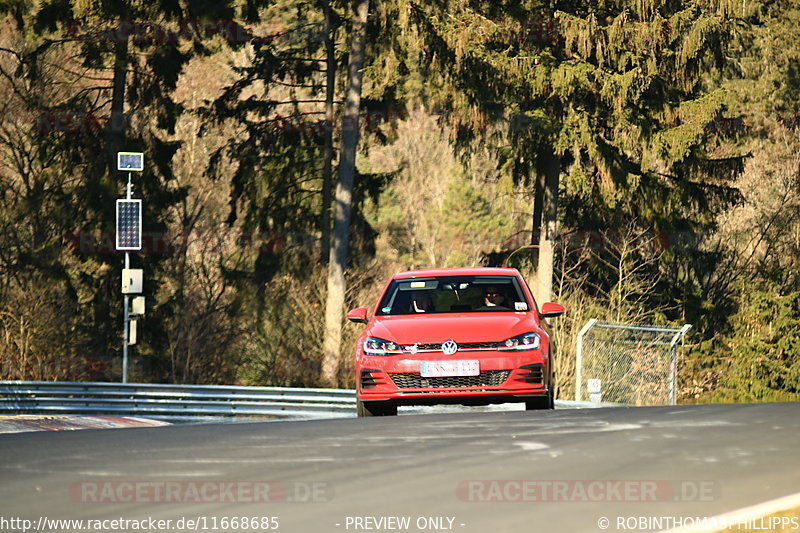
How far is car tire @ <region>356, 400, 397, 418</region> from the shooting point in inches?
515

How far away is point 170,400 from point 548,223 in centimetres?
1716

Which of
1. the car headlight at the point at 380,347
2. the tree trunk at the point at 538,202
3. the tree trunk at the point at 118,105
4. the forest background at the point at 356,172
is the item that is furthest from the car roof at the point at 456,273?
the tree trunk at the point at 118,105

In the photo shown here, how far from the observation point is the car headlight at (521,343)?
503 inches

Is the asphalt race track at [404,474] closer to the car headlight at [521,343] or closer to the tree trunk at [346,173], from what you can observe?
the car headlight at [521,343]

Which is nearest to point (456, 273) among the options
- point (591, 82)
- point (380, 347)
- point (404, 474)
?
point (380, 347)

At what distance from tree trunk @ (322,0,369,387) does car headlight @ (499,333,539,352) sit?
21224 millimetres

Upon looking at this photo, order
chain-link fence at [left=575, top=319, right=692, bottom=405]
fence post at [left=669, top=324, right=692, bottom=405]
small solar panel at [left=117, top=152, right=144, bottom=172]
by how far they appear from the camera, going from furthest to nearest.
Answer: small solar panel at [left=117, top=152, right=144, bottom=172] < chain-link fence at [left=575, top=319, right=692, bottom=405] < fence post at [left=669, top=324, right=692, bottom=405]

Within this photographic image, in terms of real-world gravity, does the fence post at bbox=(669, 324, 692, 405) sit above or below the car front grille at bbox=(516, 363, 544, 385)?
below

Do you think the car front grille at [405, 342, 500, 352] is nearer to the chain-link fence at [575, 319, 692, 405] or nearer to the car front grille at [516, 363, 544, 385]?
the car front grille at [516, 363, 544, 385]

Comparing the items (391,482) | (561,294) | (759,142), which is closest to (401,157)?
(759,142)

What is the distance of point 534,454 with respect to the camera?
9.54 m

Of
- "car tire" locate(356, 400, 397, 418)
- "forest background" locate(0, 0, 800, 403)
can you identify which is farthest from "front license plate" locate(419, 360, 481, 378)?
"forest background" locate(0, 0, 800, 403)

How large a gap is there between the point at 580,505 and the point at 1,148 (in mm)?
31759

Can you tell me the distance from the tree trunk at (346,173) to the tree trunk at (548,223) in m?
5.20
